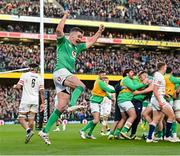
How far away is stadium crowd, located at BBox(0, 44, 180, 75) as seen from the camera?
48656 millimetres

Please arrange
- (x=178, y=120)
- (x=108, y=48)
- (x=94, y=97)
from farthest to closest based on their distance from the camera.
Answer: (x=108, y=48) < (x=94, y=97) < (x=178, y=120)

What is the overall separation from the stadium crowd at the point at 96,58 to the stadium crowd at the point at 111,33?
1538 mm

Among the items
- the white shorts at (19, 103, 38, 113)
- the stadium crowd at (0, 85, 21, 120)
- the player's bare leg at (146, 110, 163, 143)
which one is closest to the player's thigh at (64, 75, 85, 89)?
the player's bare leg at (146, 110, 163, 143)

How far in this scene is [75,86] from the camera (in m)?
13.0

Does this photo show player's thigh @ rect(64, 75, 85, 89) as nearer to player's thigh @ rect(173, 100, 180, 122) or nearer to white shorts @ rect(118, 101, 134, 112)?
white shorts @ rect(118, 101, 134, 112)

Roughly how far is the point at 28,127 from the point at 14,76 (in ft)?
118

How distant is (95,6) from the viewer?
59.1 metres

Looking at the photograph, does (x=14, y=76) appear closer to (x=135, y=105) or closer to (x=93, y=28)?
(x=93, y=28)

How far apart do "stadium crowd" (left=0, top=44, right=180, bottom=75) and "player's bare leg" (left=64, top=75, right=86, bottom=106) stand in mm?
31210

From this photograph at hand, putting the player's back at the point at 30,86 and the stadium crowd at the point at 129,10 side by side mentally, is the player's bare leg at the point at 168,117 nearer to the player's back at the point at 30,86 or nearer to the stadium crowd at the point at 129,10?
the player's back at the point at 30,86

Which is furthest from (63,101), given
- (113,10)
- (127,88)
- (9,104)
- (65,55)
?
(113,10)

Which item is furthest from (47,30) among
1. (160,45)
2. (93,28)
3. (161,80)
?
(161,80)

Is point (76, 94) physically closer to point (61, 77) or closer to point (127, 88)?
point (61, 77)

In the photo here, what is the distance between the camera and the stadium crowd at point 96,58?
48656mm
